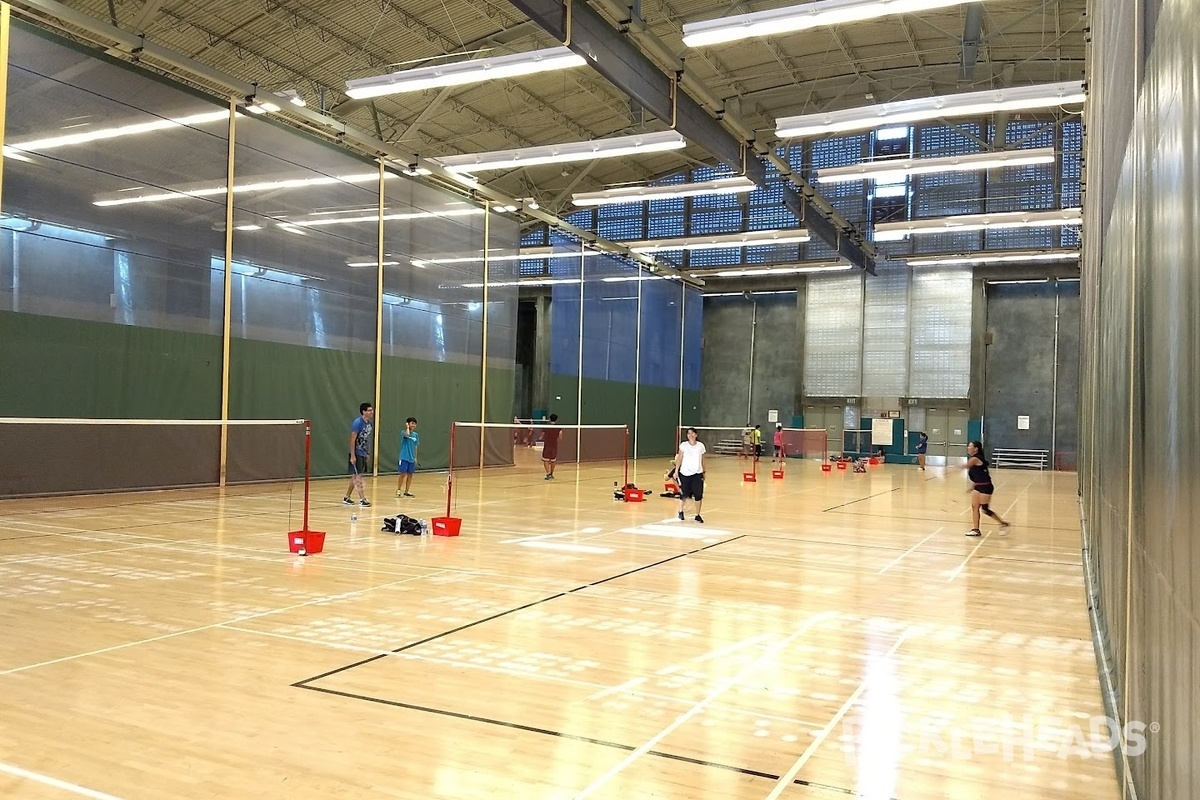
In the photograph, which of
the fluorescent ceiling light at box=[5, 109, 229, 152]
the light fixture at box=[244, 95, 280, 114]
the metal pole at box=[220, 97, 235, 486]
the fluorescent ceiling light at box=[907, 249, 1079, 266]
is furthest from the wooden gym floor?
the fluorescent ceiling light at box=[907, 249, 1079, 266]

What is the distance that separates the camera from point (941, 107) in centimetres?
1877

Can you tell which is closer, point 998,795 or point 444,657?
point 998,795

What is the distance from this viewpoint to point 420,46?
2530 centimetres

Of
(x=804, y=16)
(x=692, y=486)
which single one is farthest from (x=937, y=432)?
(x=804, y=16)

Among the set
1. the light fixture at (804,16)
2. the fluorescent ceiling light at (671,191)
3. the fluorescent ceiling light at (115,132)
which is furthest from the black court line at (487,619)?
the fluorescent ceiling light at (115,132)

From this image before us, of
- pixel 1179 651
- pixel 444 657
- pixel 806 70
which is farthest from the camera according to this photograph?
pixel 806 70

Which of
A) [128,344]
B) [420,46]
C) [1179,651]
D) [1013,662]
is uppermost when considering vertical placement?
[420,46]

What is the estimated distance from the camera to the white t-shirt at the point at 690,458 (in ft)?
55.1

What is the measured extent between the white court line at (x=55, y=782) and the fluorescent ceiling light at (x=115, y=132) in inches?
622

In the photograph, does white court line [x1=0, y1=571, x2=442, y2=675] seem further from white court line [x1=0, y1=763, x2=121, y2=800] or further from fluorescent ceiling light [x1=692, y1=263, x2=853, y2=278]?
fluorescent ceiling light [x1=692, y1=263, x2=853, y2=278]

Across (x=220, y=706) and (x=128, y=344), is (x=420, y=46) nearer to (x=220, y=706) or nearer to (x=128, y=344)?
(x=128, y=344)

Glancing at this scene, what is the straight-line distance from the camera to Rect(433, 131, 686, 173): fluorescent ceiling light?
827 inches

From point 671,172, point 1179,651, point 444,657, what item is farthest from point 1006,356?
point 1179,651

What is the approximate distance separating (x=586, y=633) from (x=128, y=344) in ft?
50.2
